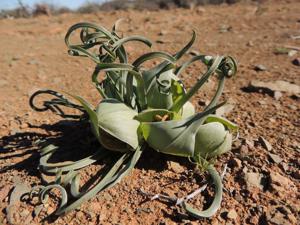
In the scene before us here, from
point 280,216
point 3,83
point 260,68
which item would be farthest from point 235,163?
point 3,83

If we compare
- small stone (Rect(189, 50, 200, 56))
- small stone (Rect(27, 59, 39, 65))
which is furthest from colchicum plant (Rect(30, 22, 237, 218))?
small stone (Rect(27, 59, 39, 65))

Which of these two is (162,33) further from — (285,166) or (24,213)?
(24,213)

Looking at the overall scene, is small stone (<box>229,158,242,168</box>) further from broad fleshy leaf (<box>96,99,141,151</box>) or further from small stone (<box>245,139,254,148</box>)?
broad fleshy leaf (<box>96,99,141,151</box>)

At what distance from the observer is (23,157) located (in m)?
2.46

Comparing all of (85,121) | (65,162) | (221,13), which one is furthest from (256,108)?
(221,13)

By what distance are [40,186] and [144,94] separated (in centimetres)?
66

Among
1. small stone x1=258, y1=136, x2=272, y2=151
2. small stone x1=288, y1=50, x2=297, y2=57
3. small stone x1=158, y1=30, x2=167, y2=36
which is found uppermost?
small stone x1=258, y1=136, x2=272, y2=151

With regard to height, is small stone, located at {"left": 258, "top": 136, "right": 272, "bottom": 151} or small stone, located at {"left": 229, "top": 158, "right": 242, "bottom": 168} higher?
small stone, located at {"left": 229, "top": 158, "right": 242, "bottom": 168}

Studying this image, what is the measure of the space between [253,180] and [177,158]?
0.38 metres

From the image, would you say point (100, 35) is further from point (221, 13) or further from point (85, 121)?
point (221, 13)

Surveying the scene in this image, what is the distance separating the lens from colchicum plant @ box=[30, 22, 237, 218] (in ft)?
6.46

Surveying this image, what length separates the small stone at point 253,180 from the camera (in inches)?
82.7

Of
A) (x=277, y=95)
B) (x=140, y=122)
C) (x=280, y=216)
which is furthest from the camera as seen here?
(x=277, y=95)

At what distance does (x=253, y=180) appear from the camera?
2.12 meters
